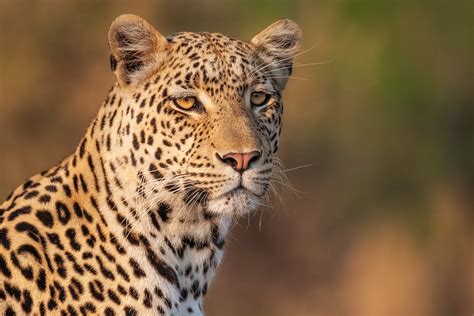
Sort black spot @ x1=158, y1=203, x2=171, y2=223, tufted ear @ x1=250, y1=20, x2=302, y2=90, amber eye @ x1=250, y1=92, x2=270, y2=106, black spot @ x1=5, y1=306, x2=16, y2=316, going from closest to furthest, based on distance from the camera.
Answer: black spot @ x1=5, y1=306, x2=16, y2=316, black spot @ x1=158, y1=203, x2=171, y2=223, amber eye @ x1=250, y1=92, x2=270, y2=106, tufted ear @ x1=250, y1=20, x2=302, y2=90

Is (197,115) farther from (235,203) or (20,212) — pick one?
(20,212)

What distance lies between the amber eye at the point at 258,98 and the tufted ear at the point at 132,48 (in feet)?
1.84

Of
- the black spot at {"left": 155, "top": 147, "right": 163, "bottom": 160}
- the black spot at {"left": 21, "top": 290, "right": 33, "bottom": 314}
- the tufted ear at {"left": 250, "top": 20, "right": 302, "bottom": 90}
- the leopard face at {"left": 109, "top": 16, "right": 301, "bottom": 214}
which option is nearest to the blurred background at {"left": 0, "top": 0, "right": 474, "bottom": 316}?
the tufted ear at {"left": 250, "top": 20, "right": 302, "bottom": 90}

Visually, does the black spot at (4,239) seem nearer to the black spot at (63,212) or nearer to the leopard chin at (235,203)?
the black spot at (63,212)

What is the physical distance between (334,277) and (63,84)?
206 inches

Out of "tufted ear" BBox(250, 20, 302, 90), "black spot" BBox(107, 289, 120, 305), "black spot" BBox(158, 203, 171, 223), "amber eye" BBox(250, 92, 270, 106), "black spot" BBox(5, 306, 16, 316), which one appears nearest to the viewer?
"black spot" BBox(5, 306, 16, 316)

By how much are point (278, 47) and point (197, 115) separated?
38.1 inches

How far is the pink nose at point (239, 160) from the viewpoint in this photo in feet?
21.7

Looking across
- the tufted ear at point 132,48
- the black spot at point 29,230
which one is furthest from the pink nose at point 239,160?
the black spot at point 29,230

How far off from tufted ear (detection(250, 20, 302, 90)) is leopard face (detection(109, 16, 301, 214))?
0.26m

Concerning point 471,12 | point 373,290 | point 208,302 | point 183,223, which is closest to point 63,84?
point 208,302

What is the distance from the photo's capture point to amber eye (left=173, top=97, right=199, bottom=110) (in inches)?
270

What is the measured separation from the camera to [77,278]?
661cm

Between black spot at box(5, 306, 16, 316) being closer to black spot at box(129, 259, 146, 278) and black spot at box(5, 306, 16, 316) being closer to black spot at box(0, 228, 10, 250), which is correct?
black spot at box(0, 228, 10, 250)
